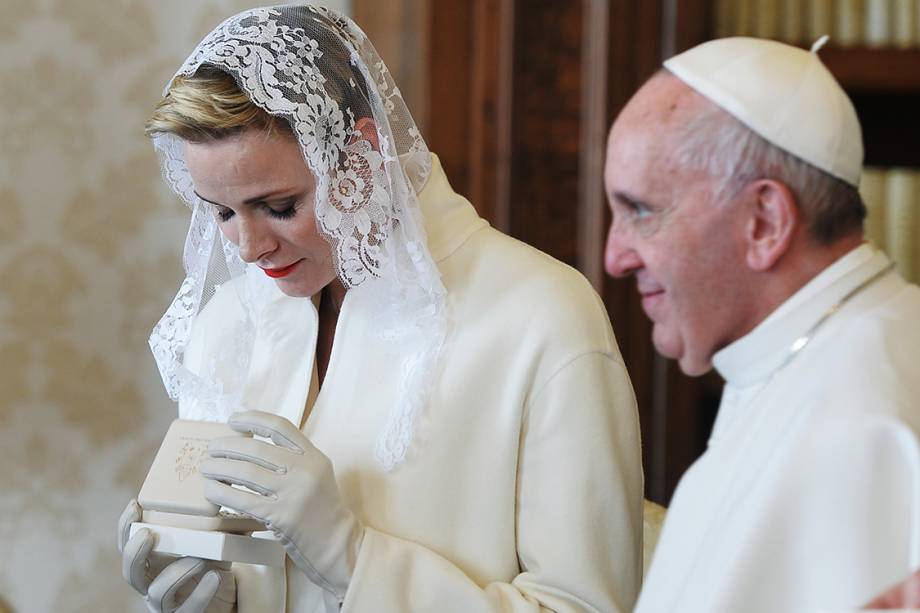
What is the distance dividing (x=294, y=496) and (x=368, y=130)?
1.89 ft

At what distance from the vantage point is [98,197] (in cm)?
368

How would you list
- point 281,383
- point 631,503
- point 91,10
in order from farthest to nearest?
1. point 91,10
2. point 281,383
3. point 631,503

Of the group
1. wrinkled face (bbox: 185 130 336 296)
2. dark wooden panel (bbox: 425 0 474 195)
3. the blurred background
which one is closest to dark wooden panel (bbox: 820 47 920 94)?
Result: the blurred background

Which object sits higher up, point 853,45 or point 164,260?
point 853,45

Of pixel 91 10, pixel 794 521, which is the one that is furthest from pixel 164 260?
pixel 794 521

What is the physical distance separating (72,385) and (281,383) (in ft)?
5.20

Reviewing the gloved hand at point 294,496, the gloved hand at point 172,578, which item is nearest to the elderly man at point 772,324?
the gloved hand at point 294,496

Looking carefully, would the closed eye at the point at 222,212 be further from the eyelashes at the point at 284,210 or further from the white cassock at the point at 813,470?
the white cassock at the point at 813,470

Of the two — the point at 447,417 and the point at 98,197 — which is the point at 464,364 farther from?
the point at 98,197

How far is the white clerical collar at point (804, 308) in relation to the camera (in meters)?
1.43

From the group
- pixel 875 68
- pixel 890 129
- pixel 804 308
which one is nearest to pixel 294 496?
pixel 804 308

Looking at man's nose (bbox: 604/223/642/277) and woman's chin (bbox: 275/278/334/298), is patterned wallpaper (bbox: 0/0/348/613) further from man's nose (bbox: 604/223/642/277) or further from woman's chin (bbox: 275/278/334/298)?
man's nose (bbox: 604/223/642/277)

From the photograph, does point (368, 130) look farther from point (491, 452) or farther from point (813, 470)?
point (813, 470)

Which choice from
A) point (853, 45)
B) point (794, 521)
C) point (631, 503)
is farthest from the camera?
point (853, 45)
